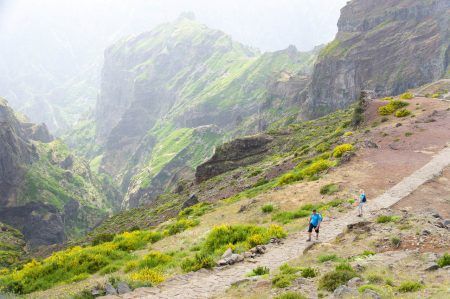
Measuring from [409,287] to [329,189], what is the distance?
20565 millimetres

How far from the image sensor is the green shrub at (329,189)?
1399 inches

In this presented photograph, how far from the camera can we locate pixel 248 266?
22.5 meters

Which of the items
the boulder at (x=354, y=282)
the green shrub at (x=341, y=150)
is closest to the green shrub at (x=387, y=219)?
the boulder at (x=354, y=282)

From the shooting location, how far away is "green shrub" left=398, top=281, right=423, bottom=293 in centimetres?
1546

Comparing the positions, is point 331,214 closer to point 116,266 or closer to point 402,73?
point 116,266

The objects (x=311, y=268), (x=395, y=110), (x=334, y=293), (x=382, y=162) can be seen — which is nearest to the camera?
(x=334, y=293)

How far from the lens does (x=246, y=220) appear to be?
33.6 metres

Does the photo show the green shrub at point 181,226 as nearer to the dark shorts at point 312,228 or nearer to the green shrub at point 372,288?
the dark shorts at point 312,228

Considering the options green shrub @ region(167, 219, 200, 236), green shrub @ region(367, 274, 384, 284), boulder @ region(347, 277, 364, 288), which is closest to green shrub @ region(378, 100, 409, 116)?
green shrub @ region(167, 219, 200, 236)

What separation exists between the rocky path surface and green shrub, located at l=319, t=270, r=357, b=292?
14.0 ft

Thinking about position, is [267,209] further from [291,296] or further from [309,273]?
[291,296]

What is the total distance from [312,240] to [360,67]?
176438 mm

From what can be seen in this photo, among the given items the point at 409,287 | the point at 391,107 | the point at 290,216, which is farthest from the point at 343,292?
the point at 391,107

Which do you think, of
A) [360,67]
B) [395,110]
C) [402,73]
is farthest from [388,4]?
[395,110]
